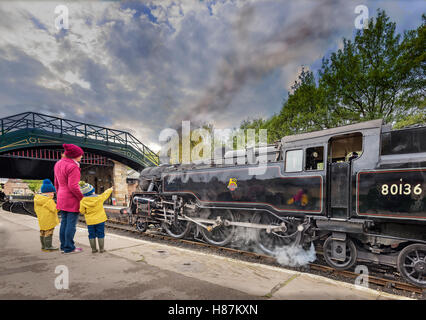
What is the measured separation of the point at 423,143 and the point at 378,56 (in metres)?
11.0

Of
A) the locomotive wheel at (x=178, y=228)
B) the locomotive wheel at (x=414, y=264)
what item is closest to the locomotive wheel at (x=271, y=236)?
the locomotive wheel at (x=414, y=264)

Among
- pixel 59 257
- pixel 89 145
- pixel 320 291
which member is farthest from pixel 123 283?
pixel 89 145

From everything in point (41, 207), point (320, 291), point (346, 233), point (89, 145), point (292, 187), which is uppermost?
point (89, 145)

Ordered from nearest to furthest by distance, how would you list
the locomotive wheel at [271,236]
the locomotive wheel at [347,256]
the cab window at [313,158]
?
the locomotive wheel at [347,256]
the cab window at [313,158]
the locomotive wheel at [271,236]

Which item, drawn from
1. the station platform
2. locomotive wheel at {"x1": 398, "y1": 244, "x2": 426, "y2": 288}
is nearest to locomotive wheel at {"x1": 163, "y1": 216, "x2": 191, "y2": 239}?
the station platform

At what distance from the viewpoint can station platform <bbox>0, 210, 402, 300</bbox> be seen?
2.55m

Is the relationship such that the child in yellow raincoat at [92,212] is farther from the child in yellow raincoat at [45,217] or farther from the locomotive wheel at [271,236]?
the locomotive wheel at [271,236]

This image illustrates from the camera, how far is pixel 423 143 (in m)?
3.77

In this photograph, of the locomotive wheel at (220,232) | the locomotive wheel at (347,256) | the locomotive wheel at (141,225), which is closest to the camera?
the locomotive wheel at (347,256)

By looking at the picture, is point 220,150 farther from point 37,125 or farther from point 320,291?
point 37,125

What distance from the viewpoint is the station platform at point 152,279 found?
2.55 m

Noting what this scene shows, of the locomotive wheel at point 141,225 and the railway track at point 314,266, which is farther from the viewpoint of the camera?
the locomotive wheel at point 141,225

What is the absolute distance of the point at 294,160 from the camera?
5094 mm

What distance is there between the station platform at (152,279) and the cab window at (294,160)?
2255 mm
